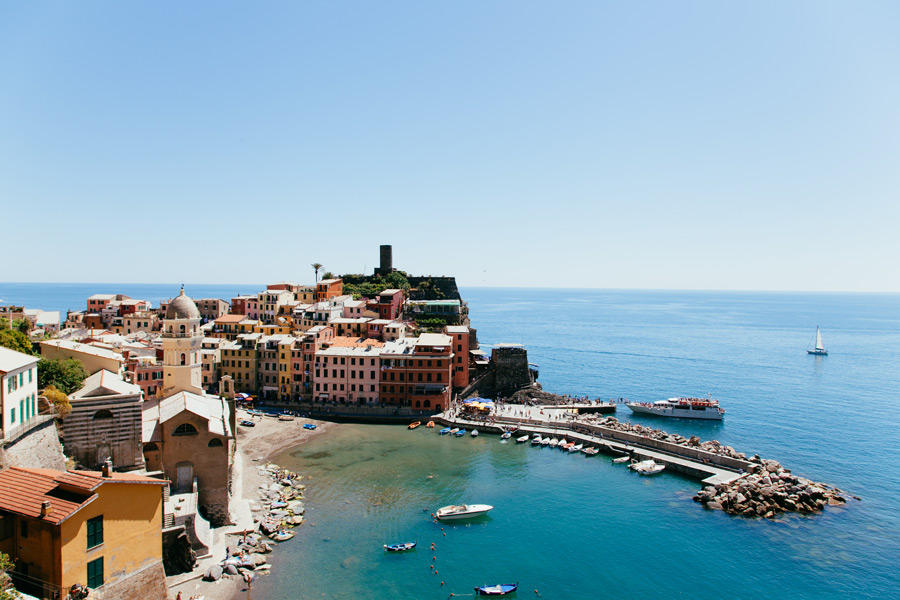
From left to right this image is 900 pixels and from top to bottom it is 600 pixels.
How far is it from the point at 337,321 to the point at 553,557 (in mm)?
50276

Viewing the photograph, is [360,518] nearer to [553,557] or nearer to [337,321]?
[553,557]

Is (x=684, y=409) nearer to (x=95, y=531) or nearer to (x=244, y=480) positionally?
(x=244, y=480)

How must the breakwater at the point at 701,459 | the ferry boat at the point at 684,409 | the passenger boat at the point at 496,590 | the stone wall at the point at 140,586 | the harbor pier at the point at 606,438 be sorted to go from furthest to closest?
the ferry boat at the point at 684,409 < the harbor pier at the point at 606,438 < the breakwater at the point at 701,459 < the passenger boat at the point at 496,590 < the stone wall at the point at 140,586

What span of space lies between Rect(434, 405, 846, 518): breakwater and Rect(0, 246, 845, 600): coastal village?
0.18 metres

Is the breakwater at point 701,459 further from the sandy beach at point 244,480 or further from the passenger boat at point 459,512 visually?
the passenger boat at point 459,512

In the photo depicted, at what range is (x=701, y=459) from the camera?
52.1 metres

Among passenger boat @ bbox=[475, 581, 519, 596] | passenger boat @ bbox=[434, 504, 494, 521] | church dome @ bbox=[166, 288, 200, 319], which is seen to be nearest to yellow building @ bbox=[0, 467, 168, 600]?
passenger boat @ bbox=[475, 581, 519, 596]

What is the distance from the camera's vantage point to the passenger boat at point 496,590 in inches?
1239

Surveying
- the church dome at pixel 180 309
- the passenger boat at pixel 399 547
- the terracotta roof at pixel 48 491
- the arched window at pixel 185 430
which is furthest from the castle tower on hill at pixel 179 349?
the terracotta roof at pixel 48 491

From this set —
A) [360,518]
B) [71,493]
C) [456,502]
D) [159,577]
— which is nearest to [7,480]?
[71,493]

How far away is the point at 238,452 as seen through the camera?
171 feet

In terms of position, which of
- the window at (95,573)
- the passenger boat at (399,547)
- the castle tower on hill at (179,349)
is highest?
the castle tower on hill at (179,349)

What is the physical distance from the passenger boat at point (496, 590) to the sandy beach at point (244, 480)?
12907mm

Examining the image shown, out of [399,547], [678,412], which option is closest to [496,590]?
[399,547]
